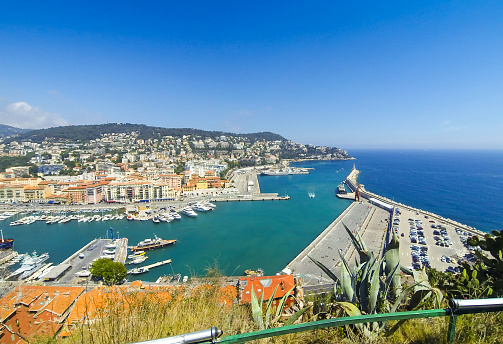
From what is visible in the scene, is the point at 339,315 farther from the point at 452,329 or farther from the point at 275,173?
the point at 275,173

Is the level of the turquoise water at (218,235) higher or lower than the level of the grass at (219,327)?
lower

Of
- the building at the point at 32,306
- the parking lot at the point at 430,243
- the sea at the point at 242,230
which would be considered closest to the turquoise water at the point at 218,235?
the sea at the point at 242,230

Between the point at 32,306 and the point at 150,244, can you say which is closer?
the point at 32,306

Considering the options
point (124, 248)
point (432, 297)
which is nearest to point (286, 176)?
point (124, 248)

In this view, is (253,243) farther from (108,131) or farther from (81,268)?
(108,131)

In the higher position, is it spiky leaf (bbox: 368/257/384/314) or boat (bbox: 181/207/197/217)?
spiky leaf (bbox: 368/257/384/314)

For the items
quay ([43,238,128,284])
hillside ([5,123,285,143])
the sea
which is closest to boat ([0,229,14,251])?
the sea

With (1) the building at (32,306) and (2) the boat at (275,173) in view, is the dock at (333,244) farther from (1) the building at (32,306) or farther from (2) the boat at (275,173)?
(2) the boat at (275,173)

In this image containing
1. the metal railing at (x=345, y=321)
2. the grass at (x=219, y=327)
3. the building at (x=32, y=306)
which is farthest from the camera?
the building at (x=32, y=306)

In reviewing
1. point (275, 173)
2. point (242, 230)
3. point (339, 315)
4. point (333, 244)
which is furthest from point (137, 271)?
point (275, 173)

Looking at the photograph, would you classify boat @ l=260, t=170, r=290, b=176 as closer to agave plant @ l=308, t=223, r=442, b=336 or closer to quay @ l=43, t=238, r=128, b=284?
quay @ l=43, t=238, r=128, b=284
